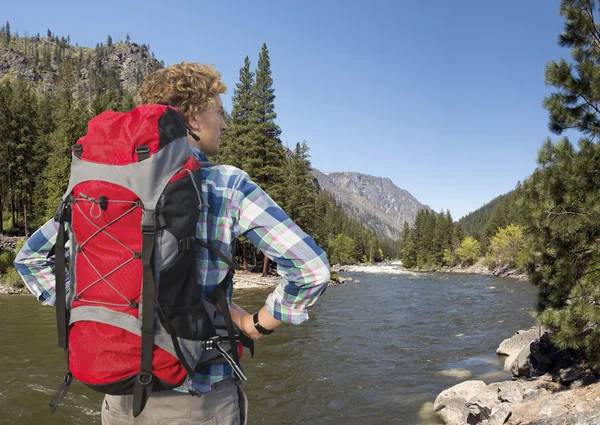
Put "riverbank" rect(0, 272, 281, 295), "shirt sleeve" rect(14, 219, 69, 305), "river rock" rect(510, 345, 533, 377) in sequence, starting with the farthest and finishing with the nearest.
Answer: "riverbank" rect(0, 272, 281, 295) → "river rock" rect(510, 345, 533, 377) → "shirt sleeve" rect(14, 219, 69, 305)

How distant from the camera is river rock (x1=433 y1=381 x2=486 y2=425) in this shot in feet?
25.5

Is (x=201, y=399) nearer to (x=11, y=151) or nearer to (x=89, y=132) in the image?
(x=89, y=132)

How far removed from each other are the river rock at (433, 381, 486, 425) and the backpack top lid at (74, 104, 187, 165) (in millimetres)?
8054

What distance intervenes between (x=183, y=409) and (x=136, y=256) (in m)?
0.69

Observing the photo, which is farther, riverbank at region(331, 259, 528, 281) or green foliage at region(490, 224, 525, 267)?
green foliage at region(490, 224, 525, 267)

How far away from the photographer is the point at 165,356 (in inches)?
65.1

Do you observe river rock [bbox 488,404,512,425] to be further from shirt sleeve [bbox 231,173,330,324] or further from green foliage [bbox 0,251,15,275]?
green foliage [bbox 0,251,15,275]

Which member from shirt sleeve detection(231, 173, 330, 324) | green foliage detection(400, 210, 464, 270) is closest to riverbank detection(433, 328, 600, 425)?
shirt sleeve detection(231, 173, 330, 324)

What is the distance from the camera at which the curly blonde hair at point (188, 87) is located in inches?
77.2

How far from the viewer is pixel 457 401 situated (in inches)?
324

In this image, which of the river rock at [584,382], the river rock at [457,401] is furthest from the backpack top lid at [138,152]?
the river rock at [584,382]

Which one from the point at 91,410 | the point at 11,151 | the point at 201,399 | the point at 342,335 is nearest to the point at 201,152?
the point at 201,399

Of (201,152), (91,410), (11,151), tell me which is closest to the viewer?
(201,152)

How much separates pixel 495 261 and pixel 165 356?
8354 centimetres
